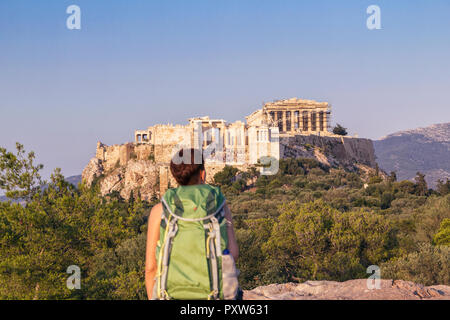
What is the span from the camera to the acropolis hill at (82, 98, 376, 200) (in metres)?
57.0

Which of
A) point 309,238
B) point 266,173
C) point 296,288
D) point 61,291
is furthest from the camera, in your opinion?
point 266,173

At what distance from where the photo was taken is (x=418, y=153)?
13212cm

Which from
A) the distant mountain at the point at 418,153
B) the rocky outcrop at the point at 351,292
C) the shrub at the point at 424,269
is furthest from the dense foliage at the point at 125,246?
the distant mountain at the point at 418,153

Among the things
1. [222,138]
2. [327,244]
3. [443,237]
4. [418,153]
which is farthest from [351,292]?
[418,153]

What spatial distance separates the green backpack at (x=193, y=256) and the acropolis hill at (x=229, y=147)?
167 feet

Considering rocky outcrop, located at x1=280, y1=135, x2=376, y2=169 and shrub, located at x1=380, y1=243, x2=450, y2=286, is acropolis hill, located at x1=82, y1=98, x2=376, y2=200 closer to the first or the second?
rocky outcrop, located at x1=280, y1=135, x2=376, y2=169

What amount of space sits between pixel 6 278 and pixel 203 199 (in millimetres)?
9247

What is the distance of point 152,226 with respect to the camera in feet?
10.9

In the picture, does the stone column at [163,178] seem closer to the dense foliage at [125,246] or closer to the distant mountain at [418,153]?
the dense foliage at [125,246]

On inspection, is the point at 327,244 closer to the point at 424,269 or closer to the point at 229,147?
the point at 424,269

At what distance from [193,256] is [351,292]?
3.86m

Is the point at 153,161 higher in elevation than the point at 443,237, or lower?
higher

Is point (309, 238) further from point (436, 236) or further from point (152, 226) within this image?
point (152, 226)
